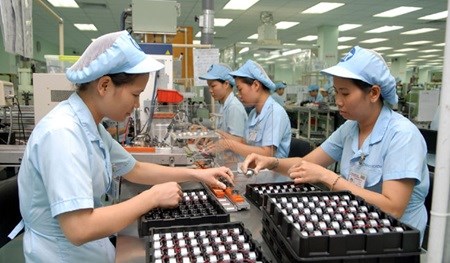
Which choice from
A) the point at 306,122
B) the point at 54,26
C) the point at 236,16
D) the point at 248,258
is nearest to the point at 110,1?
the point at 236,16

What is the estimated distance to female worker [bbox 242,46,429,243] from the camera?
3.89 feet

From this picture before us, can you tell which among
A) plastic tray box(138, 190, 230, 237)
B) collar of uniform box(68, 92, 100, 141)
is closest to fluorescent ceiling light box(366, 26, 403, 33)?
plastic tray box(138, 190, 230, 237)

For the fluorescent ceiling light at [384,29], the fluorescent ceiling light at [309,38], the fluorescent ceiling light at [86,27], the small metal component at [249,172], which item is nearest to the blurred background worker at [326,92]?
the fluorescent ceiling light at [384,29]

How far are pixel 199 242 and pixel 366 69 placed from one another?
0.85 meters

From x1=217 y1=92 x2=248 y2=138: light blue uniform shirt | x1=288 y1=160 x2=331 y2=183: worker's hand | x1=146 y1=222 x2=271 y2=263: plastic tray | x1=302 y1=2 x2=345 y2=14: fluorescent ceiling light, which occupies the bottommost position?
x1=146 y1=222 x2=271 y2=263: plastic tray

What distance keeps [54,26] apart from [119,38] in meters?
9.24

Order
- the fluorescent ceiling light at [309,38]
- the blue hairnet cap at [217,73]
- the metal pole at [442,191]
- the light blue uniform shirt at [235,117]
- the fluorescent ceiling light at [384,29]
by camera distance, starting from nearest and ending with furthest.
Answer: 1. the metal pole at [442,191]
2. the light blue uniform shirt at [235,117]
3. the blue hairnet cap at [217,73]
4. the fluorescent ceiling light at [384,29]
5. the fluorescent ceiling light at [309,38]

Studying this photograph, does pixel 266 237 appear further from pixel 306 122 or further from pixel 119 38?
pixel 306 122

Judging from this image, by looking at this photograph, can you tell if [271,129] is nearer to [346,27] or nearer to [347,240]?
[347,240]

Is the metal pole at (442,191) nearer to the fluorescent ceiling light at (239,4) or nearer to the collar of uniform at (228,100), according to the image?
the collar of uniform at (228,100)

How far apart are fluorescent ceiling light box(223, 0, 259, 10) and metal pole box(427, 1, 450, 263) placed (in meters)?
6.12

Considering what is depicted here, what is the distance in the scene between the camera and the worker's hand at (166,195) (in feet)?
3.50

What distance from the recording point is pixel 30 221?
1050mm

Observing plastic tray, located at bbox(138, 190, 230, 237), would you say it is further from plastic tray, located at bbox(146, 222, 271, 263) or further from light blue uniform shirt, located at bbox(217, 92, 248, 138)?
light blue uniform shirt, located at bbox(217, 92, 248, 138)
